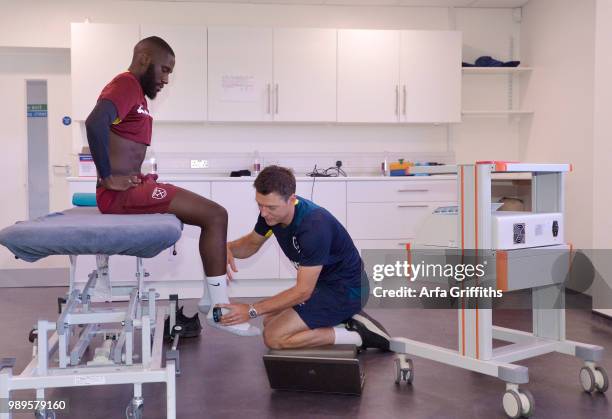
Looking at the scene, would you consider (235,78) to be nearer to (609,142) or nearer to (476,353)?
(609,142)

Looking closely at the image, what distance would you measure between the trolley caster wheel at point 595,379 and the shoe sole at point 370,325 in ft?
2.85

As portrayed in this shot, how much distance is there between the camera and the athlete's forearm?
2068 mm

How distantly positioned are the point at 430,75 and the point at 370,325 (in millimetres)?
2660

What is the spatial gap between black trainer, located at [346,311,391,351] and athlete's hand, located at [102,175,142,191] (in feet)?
3.91

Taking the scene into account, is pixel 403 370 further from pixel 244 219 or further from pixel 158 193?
pixel 244 219

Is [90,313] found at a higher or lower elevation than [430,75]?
lower

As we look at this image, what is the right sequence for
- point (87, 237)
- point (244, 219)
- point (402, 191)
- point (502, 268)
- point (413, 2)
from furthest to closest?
point (413, 2) → point (402, 191) → point (244, 219) → point (502, 268) → point (87, 237)

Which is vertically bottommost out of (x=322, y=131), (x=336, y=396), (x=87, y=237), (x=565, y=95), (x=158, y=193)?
(x=336, y=396)

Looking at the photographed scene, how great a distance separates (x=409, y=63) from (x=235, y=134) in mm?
1535

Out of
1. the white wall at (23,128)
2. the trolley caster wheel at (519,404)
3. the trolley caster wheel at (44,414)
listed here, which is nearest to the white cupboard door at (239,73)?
the white wall at (23,128)

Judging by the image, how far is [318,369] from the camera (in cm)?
239

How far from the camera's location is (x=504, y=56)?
5.36 meters

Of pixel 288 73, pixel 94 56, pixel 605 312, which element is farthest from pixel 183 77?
pixel 605 312

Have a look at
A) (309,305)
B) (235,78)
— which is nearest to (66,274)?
(235,78)
